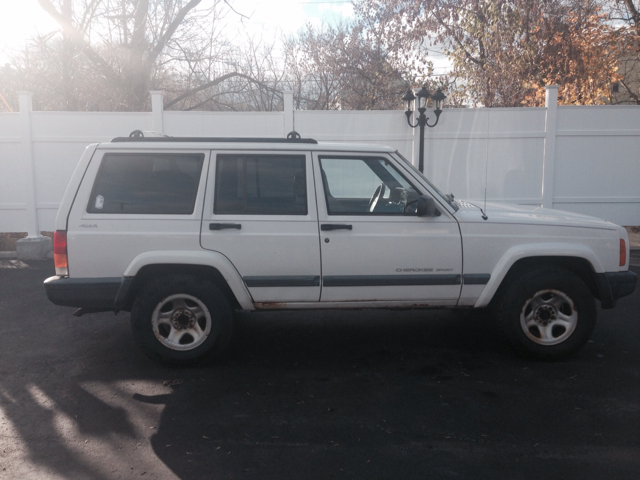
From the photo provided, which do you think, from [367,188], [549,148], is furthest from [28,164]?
[549,148]

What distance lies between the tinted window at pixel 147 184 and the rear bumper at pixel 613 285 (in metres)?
3.50

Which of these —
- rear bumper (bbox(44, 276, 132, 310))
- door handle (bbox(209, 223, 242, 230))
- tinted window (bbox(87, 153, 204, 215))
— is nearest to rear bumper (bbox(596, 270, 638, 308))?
door handle (bbox(209, 223, 242, 230))

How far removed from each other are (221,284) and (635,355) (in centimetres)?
368

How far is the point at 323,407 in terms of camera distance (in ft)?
13.5

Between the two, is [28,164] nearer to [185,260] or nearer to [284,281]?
[185,260]

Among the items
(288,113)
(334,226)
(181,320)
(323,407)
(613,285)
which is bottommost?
(323,407)

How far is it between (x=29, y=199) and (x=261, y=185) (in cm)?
723

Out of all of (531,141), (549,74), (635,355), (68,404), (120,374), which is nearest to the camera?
(68,404)

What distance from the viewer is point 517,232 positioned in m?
4.88

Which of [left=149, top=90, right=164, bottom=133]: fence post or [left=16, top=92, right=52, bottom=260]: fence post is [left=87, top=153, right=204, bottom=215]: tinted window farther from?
[left=16, top=92, right=52, bottom=260]: fence post

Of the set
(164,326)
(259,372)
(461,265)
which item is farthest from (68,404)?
(461,265)

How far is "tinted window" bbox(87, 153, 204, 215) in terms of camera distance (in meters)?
4.80

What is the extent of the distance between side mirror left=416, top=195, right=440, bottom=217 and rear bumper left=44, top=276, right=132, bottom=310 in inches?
95.2

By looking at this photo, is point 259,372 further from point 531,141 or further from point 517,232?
point 531,141
